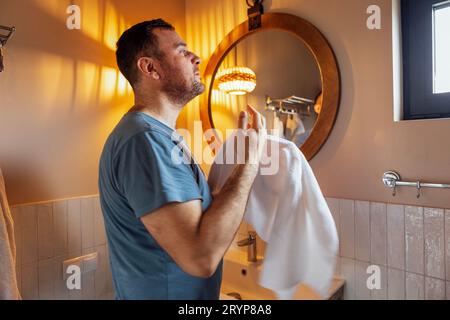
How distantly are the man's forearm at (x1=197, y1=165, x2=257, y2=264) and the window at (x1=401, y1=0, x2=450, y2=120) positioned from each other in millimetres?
754

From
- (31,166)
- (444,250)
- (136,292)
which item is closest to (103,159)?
(136,292)

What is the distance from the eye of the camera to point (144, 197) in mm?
599

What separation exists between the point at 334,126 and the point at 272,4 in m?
0.60

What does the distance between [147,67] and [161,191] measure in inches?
13.2

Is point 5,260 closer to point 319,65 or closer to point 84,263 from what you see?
point 84,263

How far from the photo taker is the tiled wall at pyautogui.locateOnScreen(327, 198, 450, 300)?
980mm

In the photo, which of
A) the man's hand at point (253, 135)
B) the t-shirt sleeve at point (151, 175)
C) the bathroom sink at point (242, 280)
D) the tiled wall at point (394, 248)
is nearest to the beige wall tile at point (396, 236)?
the tiled wall at point (394, 248)

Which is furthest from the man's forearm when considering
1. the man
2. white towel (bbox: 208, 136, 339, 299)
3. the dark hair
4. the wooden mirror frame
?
the wooden mirror frame

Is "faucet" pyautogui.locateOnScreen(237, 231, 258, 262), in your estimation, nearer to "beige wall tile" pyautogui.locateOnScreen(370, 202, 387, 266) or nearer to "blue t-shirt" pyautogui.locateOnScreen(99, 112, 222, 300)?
"beige wall tile" pyautogui.locateOnScreen(370, 202, 387, 266)

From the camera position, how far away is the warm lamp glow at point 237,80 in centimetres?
145

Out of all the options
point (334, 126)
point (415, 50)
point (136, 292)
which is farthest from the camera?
point (334, 126)

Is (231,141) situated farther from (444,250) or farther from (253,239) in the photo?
(444,250)

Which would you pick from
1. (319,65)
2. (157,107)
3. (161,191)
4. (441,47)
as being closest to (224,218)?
(161,191)

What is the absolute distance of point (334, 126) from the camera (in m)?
1.20
